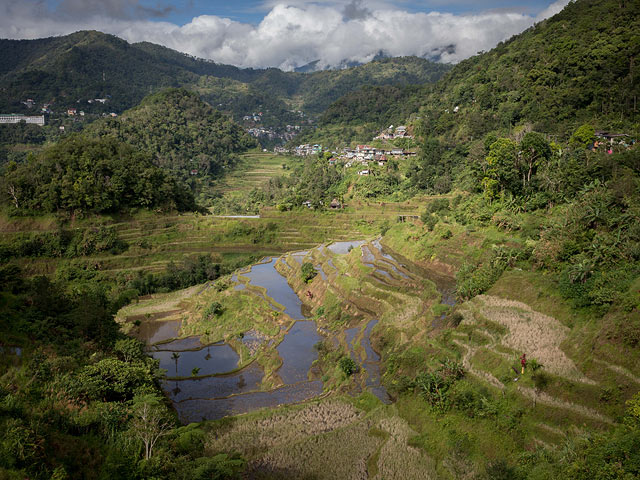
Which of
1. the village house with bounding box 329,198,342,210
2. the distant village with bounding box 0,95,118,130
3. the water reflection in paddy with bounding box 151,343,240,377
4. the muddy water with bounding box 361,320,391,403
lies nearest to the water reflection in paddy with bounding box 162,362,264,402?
the water reflection in paddy with bounding box 151,343,240,377

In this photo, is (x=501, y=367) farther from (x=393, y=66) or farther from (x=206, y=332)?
(x=393, y=66)

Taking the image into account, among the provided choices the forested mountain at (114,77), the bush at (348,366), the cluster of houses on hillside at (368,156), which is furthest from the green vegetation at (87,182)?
the forested mountain at (114,77)

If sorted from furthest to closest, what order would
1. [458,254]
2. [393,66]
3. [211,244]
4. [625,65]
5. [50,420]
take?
[393,66]
[211,244]
[625,65]
[458,254]
[50,420]

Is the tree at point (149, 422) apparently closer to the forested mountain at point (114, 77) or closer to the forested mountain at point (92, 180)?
the forested mountain at point (92, 180)

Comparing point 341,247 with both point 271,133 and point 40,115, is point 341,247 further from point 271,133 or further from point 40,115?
point 271,133

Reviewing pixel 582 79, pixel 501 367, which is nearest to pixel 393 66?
pixel 582 79

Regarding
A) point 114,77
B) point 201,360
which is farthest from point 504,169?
point 114,77

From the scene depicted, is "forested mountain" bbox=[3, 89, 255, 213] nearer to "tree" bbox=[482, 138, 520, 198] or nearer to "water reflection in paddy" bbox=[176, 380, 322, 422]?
"water reflection in paddy" bbox=[176, 380, 322, 422]
